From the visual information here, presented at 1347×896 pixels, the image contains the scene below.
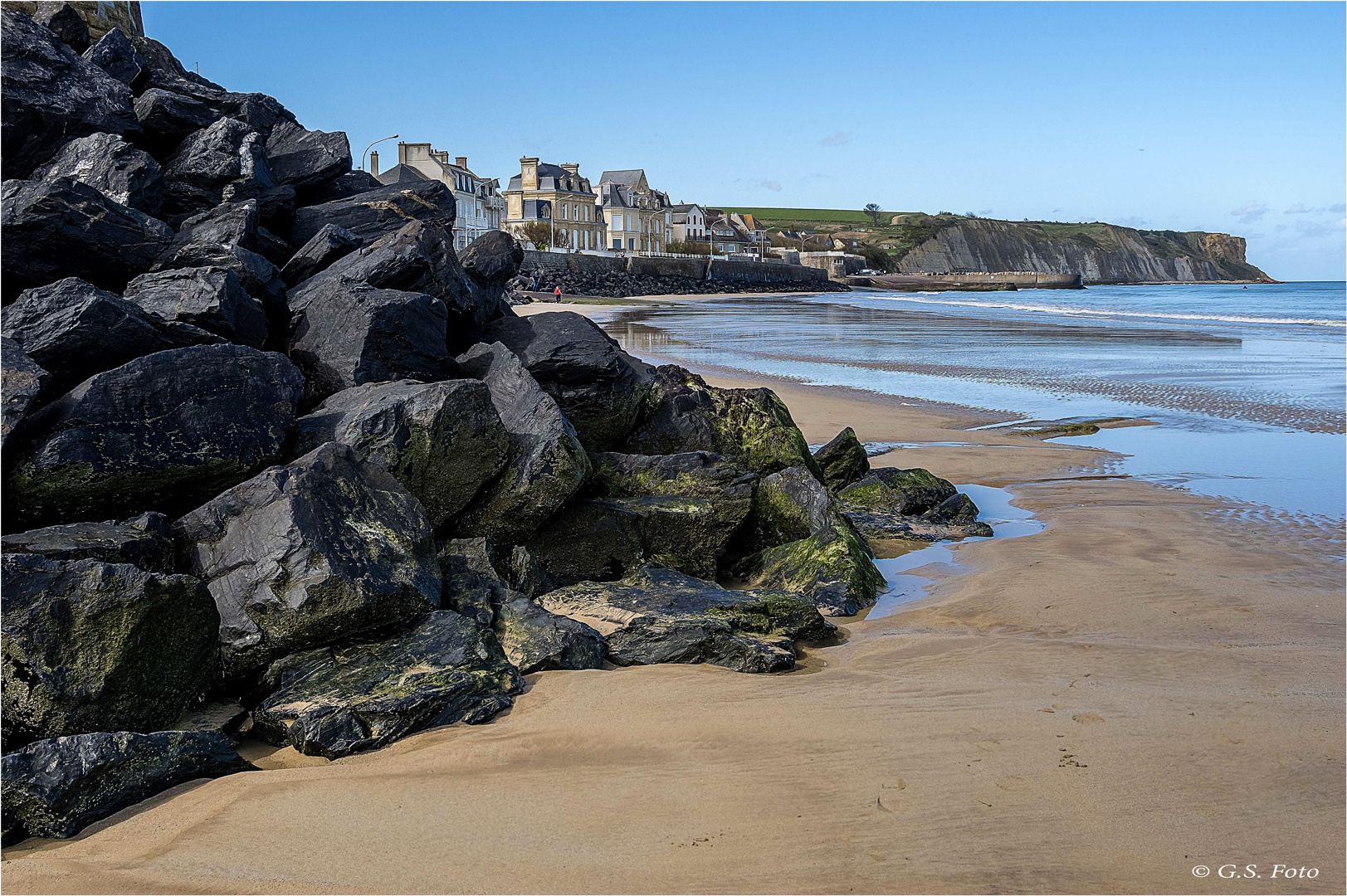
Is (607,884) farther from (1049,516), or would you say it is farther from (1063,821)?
(1049,516)

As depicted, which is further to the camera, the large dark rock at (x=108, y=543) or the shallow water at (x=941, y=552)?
the shallow water at (x=941, y=552)

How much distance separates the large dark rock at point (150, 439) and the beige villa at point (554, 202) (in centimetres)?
8098

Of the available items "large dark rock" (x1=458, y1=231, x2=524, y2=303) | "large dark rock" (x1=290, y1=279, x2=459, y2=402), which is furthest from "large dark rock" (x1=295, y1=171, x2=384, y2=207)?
"large dark rock" (x1=290, y1=279, x2=459, y2=402)

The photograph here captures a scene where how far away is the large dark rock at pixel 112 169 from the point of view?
790 centimetres

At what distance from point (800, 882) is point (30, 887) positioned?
2.46m

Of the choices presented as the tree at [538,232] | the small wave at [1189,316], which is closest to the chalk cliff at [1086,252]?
the tree at [538,232]

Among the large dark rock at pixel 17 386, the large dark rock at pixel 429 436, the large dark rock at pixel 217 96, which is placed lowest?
the large dark rock at pixel 429 436

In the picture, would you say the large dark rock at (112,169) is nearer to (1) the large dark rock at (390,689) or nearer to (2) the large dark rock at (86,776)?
(1) the large dark rock at (390,689)

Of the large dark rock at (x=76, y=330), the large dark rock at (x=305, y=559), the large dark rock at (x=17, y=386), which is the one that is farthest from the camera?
the large dark rock at (x=76, y=330)

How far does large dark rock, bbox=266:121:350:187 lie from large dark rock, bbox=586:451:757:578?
197 inches

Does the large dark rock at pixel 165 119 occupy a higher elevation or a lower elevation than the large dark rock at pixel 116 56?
lower

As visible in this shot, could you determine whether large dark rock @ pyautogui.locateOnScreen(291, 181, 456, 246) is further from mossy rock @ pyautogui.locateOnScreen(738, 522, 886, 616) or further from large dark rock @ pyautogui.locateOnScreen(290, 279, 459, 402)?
mossy rock @ pyautogui.locateOnScreen(738, 522, 886, 616)

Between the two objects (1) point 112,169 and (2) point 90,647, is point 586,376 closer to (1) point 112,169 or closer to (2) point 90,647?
(1) point 112,169

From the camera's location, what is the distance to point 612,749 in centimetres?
412
